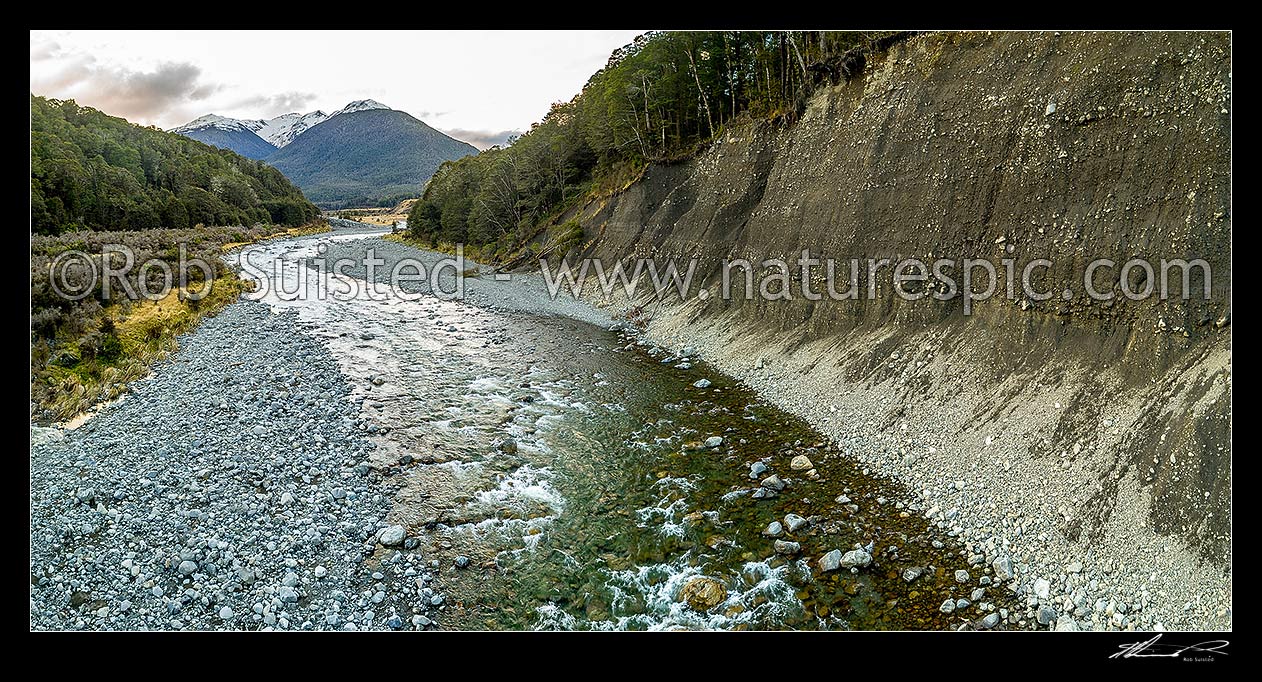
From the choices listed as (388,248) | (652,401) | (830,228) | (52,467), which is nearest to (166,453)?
(52,467)

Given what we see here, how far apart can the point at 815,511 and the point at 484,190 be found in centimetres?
5446

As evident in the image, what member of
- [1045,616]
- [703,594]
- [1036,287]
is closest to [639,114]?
[1036,287]

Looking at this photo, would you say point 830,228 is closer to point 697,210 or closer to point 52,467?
point 697,210

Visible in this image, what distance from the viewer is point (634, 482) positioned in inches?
475

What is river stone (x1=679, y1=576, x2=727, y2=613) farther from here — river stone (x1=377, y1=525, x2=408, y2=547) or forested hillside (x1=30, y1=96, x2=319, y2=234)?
forested hillside (x1=30, y1=96, x2=319, y2=234)

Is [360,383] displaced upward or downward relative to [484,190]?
downward

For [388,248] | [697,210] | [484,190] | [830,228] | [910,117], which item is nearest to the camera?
[910,117]

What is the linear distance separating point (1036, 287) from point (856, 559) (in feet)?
27.0

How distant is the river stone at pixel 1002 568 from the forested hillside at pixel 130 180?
4738 cm

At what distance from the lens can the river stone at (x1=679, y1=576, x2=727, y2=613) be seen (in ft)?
27.3

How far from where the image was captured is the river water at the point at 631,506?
830 centimetres

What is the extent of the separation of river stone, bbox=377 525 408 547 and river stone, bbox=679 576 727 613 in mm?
4894
